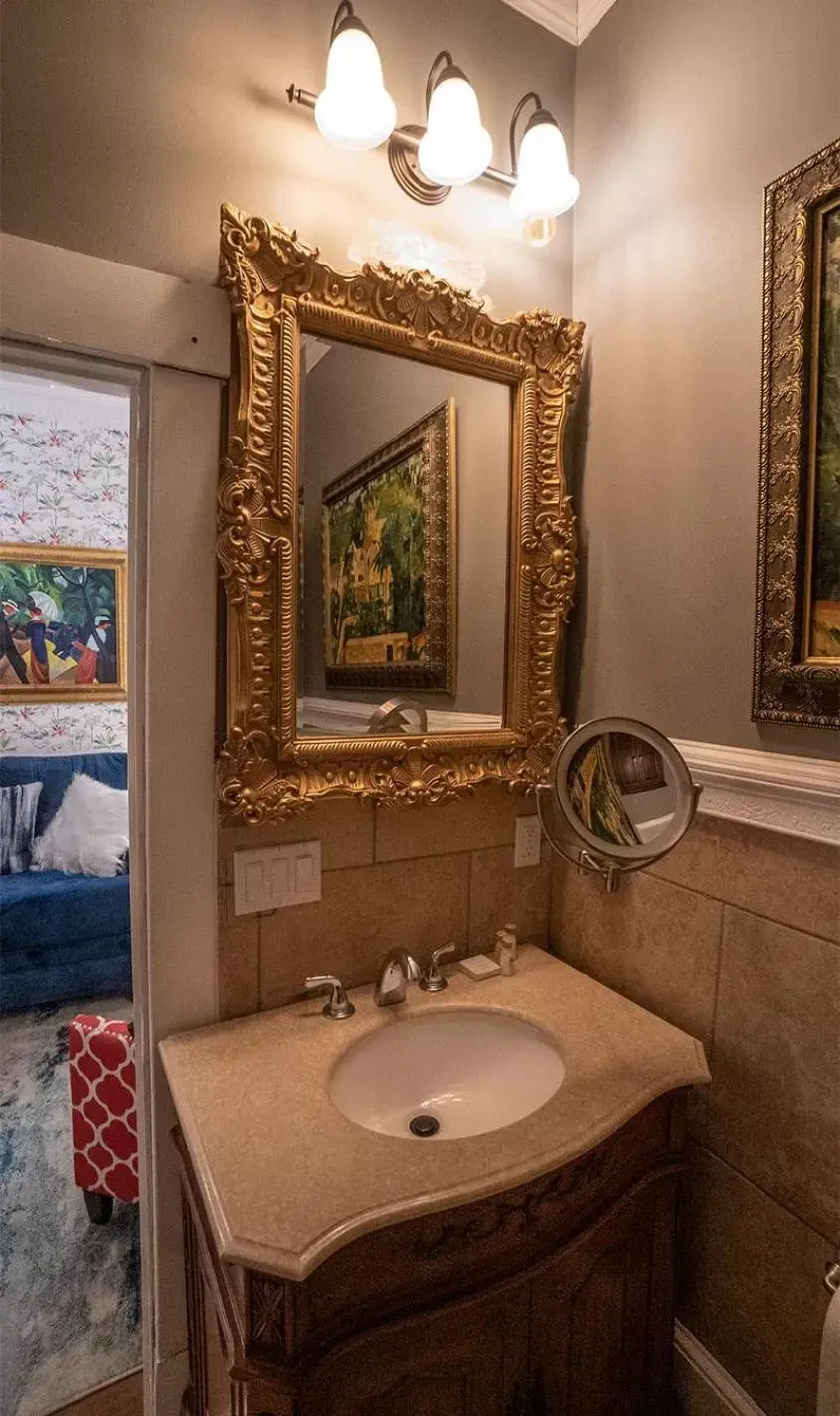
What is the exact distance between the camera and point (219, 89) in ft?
3.22

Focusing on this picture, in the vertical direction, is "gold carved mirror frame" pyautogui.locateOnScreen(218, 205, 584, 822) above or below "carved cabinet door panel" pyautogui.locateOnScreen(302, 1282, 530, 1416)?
above

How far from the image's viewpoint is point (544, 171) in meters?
1.12

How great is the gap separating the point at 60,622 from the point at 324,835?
2673mm

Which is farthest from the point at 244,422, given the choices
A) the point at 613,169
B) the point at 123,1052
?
the point at 123,1052

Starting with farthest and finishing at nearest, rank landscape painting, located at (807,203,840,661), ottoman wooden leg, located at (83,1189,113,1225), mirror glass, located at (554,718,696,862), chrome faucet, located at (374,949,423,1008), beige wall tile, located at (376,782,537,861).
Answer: ottoman wooden leg, located at (83,1189,113,1225)
beige wall tile, located at (376,782,537,861)
chrome faucet, located at (374,949,423,1008)
mirror glass, located at (554,718,696,862)
landscape painting, located at (807,203,840,661)

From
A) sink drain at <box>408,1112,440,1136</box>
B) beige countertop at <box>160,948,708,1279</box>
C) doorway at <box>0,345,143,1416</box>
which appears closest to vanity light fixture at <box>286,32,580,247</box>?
doorway at <box>0,345,143,1416</box>

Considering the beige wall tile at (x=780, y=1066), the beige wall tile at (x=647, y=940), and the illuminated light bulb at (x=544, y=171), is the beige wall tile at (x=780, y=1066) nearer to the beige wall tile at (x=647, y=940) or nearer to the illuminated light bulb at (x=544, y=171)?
the beige wall tile at (x=647, y=940)

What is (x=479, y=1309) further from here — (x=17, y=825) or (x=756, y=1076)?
(x=17, y=825)

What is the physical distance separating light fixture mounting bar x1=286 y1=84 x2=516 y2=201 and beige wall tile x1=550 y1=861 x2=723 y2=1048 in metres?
1.36

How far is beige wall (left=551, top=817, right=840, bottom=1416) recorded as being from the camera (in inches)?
36.4

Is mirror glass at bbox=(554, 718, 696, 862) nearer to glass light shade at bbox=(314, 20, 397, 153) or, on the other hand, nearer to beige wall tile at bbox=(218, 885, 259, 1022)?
beige wall tile at bbox=(218, 885, 259, 1022)

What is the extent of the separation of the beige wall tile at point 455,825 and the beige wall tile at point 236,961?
0.27m

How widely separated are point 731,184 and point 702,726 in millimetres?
883

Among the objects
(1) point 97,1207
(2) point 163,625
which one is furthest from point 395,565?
(1) point 97,1207
